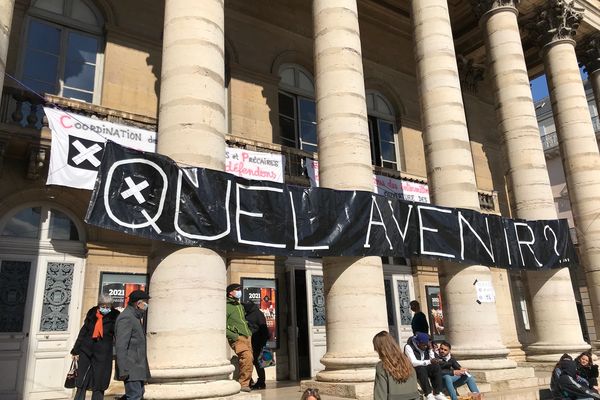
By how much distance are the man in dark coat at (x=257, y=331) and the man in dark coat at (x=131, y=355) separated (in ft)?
13.7

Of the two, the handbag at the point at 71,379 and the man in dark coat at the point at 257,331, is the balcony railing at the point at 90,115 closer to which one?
the man in dark coat at the point at 257,331

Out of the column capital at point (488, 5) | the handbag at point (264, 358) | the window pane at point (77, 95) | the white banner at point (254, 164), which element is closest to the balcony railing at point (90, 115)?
the white banner at point (254, 164)

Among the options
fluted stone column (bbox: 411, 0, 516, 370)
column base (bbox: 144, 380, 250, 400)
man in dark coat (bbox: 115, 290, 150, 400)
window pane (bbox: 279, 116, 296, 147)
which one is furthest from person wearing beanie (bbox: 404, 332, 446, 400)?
window pane (bbox: 279, 116, 296, 147)

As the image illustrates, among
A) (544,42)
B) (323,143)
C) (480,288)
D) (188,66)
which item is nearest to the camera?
(188,66)

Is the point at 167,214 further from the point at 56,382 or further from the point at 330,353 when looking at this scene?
the point at 56,382

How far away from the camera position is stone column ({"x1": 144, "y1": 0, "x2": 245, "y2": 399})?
22.8ft

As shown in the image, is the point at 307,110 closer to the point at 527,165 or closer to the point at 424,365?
the point at 527,165

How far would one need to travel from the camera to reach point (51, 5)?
12797 mm

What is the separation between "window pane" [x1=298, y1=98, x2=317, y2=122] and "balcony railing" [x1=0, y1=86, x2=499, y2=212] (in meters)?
2.56

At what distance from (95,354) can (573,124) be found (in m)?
16.2

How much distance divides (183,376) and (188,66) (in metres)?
4.88

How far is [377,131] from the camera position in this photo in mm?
18453

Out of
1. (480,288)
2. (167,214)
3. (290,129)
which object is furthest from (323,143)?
(290,129)

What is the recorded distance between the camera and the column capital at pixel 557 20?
17.1 meters
